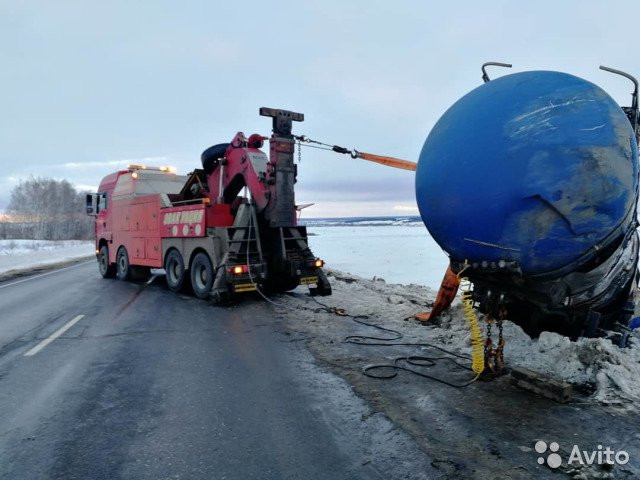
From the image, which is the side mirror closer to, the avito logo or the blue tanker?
the blue tanker

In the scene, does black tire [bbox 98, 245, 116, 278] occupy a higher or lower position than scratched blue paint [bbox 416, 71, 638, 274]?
lower

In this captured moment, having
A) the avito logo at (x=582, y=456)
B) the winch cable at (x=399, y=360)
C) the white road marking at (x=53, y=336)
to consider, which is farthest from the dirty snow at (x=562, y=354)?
the white road marking at (x=53, y=336)

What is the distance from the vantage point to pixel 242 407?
13.3 ft

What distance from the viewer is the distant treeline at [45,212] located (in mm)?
66438

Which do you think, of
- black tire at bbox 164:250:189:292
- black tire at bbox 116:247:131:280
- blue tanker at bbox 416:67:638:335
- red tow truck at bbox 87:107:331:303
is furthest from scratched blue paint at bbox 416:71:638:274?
black tire at bbox 116:247:131:280

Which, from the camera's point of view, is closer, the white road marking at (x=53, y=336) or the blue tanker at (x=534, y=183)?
the blue tanker at (x=534, y=183)

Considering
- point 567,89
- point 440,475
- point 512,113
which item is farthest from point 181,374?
point 567,89

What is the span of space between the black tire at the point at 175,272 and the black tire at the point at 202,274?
1.80 feet

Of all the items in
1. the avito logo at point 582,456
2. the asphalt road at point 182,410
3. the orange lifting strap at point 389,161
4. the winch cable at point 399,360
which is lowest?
the asphalt road at point 182,410

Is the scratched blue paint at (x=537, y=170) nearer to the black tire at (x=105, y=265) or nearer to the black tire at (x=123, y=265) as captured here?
the black tire at (x=123, y=265)

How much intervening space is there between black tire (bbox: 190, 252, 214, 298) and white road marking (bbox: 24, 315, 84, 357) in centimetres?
250

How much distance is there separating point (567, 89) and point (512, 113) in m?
0.52

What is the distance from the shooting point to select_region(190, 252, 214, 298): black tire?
9.64m

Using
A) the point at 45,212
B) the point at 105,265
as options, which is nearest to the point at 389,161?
the point at 105,265
